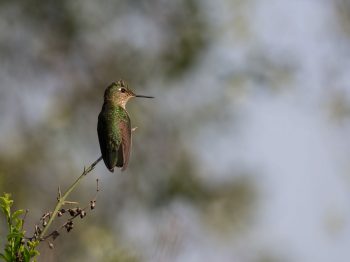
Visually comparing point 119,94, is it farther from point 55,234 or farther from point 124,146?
point 55,234

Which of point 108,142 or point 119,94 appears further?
point 119,94

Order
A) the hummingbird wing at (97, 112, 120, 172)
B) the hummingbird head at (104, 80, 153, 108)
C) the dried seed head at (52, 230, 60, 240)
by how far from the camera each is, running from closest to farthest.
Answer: the dried seed head at (52, 230, 60, 240) < the hummingbird wing at (97, 112, 120, 172) < the hummingbird head at (104, 80, 153, 108)

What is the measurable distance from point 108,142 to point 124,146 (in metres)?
0.10

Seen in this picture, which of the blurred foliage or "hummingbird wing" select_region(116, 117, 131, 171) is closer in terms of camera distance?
the blurred foliage

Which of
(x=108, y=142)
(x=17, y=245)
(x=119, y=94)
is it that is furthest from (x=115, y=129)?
(x=17, y=245)

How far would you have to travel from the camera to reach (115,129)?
644cm

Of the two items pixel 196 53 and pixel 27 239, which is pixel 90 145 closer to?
pixel 196 53

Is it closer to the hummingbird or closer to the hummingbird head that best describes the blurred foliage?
the hummingbird

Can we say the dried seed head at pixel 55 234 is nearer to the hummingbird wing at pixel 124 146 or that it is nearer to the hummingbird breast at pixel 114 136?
the hummingbird breast at pixel 114 136

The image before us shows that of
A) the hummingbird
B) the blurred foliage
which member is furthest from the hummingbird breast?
the blurred foliage

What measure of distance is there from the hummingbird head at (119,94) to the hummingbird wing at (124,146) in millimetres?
402

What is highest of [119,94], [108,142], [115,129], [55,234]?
[119,94]

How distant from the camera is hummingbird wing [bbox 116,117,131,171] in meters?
5.91

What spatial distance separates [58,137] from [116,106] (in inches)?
461
